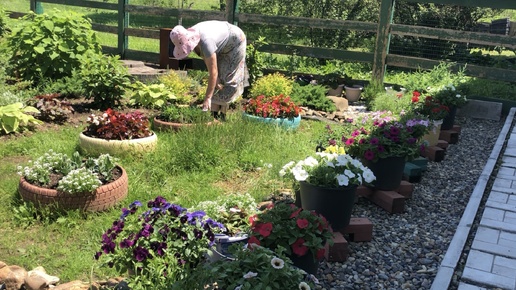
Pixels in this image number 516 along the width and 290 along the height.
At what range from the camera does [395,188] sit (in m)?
4.70

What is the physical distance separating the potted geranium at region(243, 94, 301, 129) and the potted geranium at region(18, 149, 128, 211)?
2.46 meters

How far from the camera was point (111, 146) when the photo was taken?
5109mm

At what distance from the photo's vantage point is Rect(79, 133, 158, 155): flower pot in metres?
5.11

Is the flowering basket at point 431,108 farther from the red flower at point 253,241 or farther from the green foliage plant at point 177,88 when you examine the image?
the red flower at point 253,241

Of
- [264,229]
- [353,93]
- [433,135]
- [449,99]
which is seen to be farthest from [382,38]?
[264,229]

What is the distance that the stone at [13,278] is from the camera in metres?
3.08

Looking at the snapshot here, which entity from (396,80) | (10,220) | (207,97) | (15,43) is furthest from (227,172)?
(396,80)

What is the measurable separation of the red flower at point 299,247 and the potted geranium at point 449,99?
14.1ft

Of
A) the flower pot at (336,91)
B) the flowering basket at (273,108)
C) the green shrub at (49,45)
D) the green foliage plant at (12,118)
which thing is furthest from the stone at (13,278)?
the flower pot at (336,91)

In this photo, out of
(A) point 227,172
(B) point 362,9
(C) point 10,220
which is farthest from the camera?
(B) point 362,9

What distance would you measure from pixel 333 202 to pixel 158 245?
141cm

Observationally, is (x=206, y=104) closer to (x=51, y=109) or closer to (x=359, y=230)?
(x=51, y=109)

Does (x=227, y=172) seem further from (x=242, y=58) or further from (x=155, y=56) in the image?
(x=155, y=56)

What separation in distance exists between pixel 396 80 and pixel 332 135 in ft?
17.9
